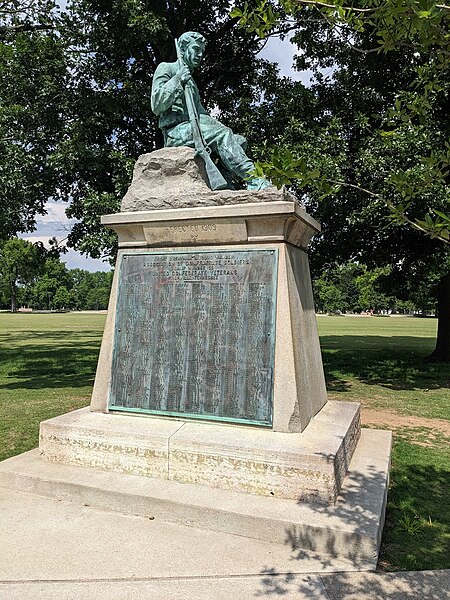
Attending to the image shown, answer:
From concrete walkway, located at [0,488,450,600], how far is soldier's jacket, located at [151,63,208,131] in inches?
165

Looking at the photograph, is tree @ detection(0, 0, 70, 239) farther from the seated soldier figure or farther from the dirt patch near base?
the dirt patch near base

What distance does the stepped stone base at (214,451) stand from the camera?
144 inches

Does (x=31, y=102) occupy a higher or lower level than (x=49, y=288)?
higher

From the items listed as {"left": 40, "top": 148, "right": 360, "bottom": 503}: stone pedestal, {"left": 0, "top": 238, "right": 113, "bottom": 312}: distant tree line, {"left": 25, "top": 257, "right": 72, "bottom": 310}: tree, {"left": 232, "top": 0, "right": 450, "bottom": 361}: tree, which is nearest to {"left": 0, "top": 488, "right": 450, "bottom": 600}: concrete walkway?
{"left": 40, "top": 148, "right": 360, "bottom": 503}: stone pedestal

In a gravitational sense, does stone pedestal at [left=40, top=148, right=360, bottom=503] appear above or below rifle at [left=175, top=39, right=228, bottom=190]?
below

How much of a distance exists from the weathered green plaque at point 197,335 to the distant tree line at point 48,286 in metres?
59.8

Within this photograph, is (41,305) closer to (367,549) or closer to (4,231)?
(4,231)

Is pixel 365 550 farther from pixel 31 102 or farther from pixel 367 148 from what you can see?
pixel 31 102

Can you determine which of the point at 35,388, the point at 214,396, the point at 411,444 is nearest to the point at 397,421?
the point at 411,444

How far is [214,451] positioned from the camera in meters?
3.93

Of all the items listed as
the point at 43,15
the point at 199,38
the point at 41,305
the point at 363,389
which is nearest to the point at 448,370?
the point at 363,389

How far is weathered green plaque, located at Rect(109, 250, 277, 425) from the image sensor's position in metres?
4.43

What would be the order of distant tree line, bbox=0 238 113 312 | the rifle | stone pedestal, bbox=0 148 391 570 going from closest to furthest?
1. stone pedestal, bbox=0 148 391 570
2. the rifle
3. distant tree line, bbox=0 238 113 312

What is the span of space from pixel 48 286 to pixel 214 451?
87250 mm
